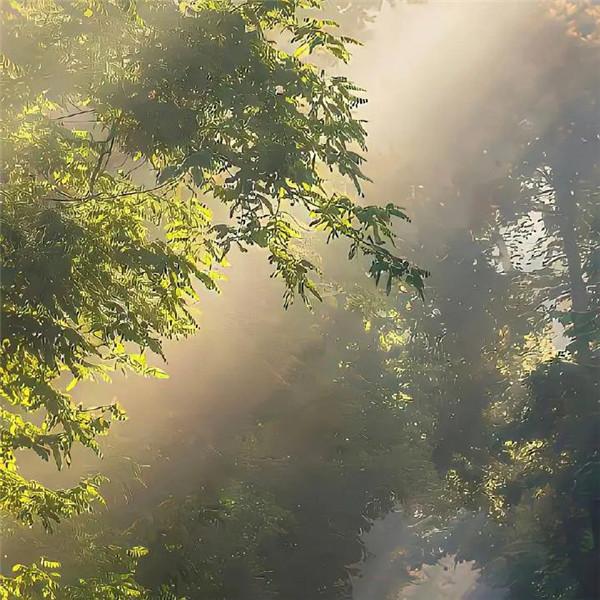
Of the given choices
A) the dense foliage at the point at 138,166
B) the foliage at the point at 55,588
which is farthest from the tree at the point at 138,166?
the foliage at the point at 55,588

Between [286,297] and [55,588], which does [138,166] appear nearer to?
[286,297]

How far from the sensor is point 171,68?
A: 468cm

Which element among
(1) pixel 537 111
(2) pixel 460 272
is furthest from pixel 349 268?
(1) pixel 537 111

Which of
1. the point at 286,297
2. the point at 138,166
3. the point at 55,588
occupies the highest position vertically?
the point at 138,166

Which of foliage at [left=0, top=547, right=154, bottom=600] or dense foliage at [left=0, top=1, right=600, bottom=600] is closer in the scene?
dense foliage at [left=0, top=1, right=600, bottom=600]

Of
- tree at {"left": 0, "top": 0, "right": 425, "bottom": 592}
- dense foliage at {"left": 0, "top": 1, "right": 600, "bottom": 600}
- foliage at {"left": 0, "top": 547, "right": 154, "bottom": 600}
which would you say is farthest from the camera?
foliage at {"left": 0, "top": 547, "right": 154, "bottom": 600}

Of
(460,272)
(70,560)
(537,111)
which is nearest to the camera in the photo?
(70,560)

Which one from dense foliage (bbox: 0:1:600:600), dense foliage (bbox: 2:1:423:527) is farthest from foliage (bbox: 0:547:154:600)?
dense foliage (bbox: 2:1:423:527)

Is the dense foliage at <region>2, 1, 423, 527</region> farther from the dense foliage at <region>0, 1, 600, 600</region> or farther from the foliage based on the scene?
the foliage

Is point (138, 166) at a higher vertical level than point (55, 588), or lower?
higher

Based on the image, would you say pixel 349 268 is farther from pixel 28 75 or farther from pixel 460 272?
pixel 28 75

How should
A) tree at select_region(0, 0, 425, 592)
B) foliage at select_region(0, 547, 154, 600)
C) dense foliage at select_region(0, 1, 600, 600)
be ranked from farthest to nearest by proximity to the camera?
foliage at select_region(0, 547, 154, 600)
dense foliage at select_region(0, 1, 600, 600)
tree at select_region(0, 0, 425, 592)

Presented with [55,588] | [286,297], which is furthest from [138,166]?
[55,588]

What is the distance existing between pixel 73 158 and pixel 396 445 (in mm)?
18812
